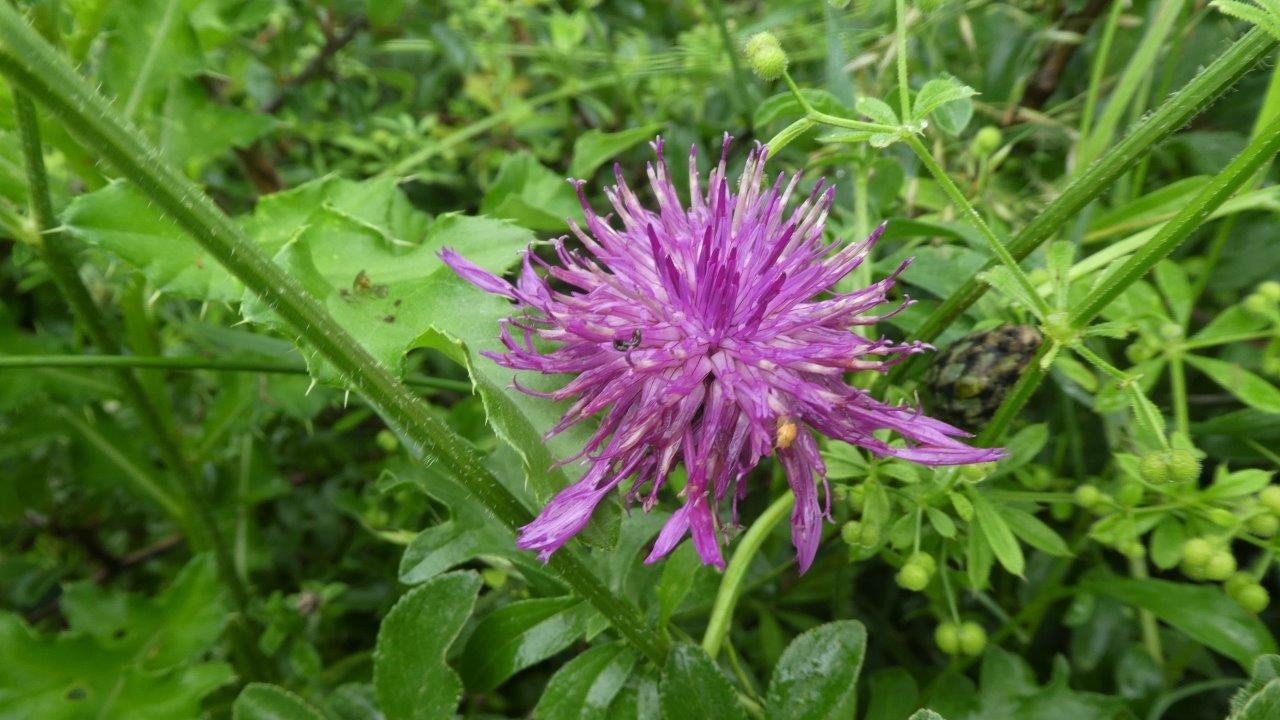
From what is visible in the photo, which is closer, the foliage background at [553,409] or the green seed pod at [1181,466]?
the green seed pod at [1181,466]

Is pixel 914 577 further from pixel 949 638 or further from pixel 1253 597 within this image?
pixel 1253 597

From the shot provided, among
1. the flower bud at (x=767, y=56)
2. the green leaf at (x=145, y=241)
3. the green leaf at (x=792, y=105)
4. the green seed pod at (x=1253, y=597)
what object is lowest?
the green seed pod at (x=1253, y=597)

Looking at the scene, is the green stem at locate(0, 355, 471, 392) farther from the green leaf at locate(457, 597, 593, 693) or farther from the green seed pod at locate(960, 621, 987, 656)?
the green seed pod at locate(960, 621, 987, 656)

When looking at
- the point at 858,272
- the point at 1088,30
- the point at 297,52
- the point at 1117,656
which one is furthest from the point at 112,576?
the point at 1088,30

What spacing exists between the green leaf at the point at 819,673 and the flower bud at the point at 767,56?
435mm

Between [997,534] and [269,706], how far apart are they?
0.64 meters

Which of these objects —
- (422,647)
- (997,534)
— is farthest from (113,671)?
(997,534)

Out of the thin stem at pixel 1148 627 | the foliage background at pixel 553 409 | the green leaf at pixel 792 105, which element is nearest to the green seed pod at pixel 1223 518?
the foliage background at pixel 553 409

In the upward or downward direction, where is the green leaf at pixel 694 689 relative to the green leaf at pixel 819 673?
upward

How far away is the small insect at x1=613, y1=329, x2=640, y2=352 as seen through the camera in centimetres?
69

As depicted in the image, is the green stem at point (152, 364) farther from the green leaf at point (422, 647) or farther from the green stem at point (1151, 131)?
the green stem at point (1151, 131)

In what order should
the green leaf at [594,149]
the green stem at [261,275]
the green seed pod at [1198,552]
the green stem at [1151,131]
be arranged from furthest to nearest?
the green leaf at [594,149] → the green seed pod at [1198,552] → the green stem at [1151,131] → the green stem at [261,275]

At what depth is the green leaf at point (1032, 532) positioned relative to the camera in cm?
77

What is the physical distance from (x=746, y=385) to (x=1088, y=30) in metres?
0.96
